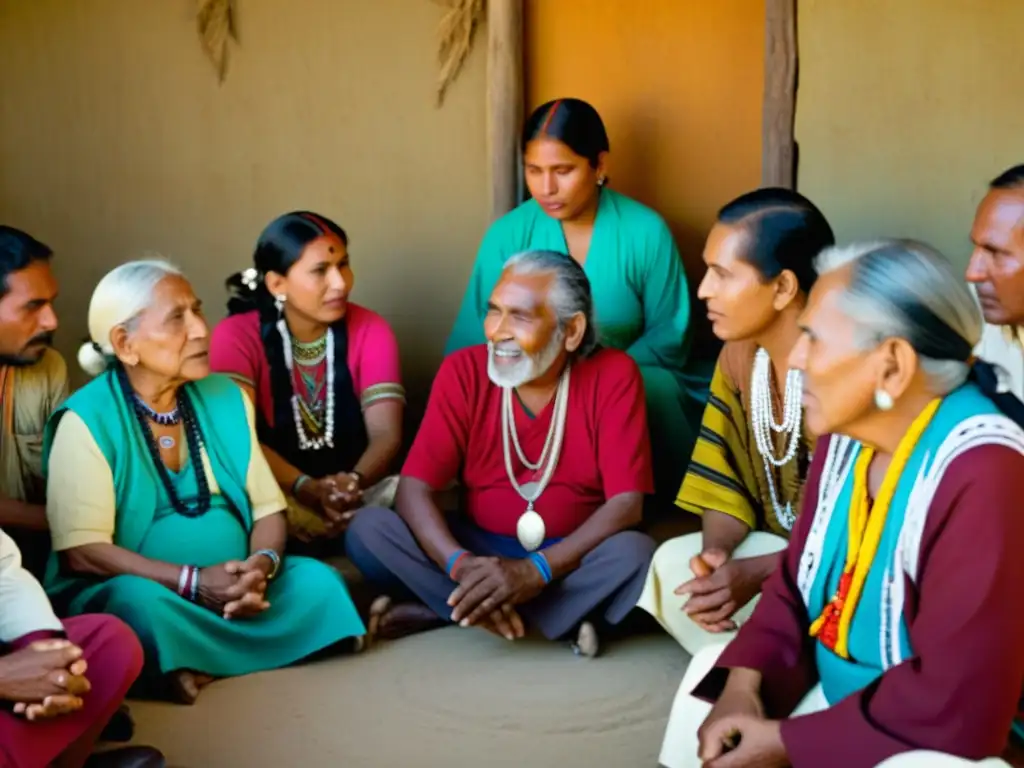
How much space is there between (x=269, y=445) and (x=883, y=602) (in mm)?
2891

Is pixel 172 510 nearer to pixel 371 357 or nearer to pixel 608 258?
pixel 371 357

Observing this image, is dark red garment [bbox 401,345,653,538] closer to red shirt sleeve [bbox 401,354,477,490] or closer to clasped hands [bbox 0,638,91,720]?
red shirt sleeve [bbox 401,354,477,490]

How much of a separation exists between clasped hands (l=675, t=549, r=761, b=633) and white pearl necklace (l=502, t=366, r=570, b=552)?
0.71m

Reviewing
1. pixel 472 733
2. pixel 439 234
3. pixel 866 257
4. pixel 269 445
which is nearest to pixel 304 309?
pixel 269 445

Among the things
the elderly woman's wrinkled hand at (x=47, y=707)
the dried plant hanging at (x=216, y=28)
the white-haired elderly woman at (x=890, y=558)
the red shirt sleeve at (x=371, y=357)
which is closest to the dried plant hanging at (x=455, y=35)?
the dried plant hanging at (x=216, y=28)

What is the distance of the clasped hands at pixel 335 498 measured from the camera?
4.66 metres

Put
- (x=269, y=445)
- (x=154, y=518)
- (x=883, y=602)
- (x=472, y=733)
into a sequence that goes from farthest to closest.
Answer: (x=269, y=445), (x=154, y=518), (x=472, y=733), (x=883, y=602)

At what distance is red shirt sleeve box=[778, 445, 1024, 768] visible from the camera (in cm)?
232

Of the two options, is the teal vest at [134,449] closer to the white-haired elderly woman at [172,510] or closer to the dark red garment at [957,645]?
the white-haired elderly woman at [172,510]

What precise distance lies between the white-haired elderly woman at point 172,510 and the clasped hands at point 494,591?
0.39 metres

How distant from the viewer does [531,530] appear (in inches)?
167

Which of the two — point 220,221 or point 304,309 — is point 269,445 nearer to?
point 304,309

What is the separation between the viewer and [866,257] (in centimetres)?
259

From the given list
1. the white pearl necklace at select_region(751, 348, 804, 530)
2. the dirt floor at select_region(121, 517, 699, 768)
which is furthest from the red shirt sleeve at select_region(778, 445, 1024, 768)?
the white pearl necklace at select_region(751, 348, 804, 530)
